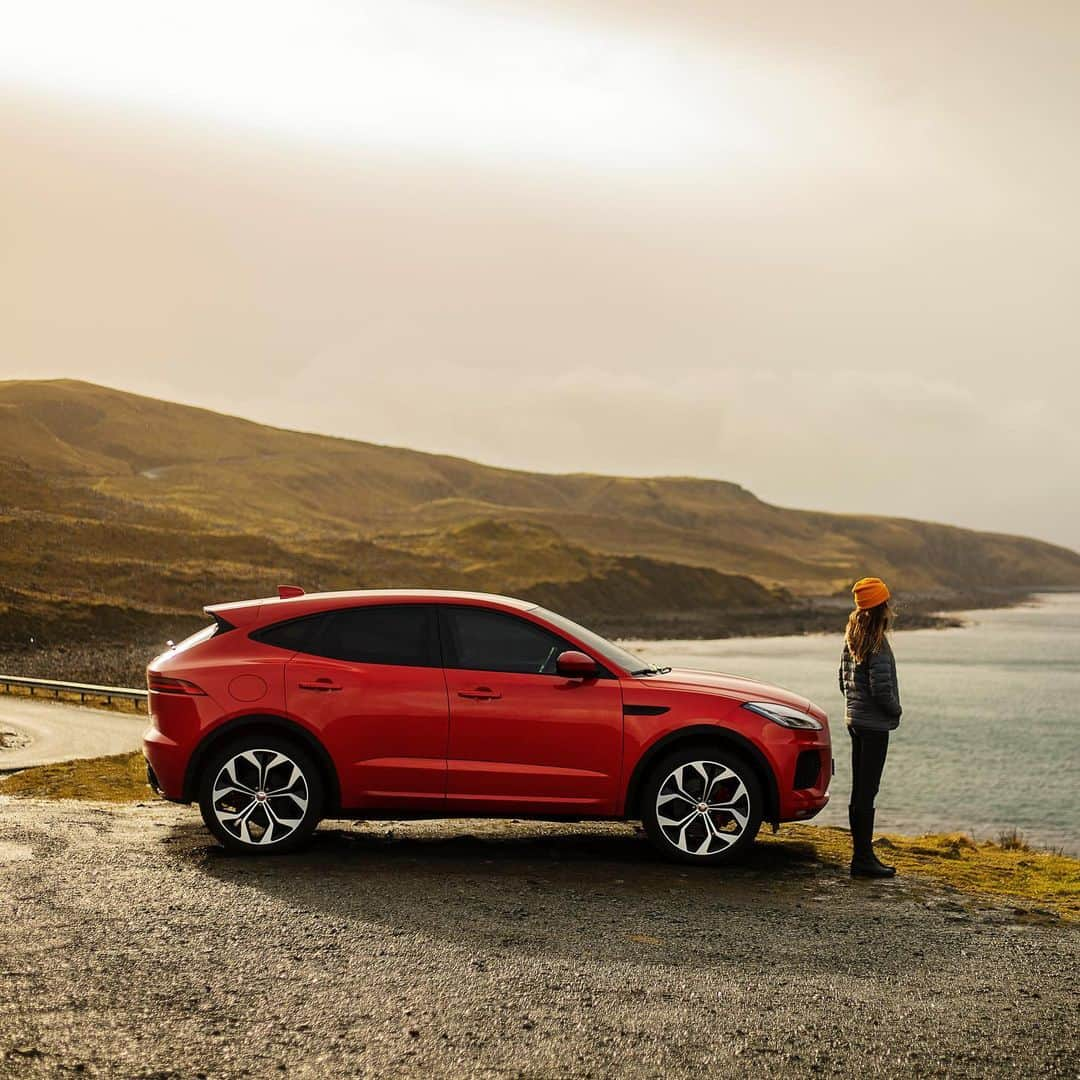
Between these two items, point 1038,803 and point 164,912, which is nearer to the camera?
point 164,912

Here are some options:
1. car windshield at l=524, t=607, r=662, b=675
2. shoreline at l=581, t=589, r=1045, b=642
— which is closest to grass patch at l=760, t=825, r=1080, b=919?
car windshield at l=524, t=607, r=662, b=675

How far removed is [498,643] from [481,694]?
1.46ft

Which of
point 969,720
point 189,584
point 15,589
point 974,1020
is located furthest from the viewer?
point 189,584

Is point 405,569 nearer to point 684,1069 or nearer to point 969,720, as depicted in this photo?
point 969,720

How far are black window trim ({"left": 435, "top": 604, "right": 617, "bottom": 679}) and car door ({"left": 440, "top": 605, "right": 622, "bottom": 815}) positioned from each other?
0.28 feet

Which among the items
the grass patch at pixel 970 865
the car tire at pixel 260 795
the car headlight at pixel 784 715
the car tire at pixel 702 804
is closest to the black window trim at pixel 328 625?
the car tire at pixel 260 795

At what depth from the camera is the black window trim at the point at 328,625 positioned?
30.0 ft

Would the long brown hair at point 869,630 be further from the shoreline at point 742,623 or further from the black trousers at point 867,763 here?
the shoreline at point 742,623

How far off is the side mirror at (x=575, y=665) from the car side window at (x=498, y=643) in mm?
273

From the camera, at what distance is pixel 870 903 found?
8219 mm

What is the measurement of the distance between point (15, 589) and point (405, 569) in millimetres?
62807

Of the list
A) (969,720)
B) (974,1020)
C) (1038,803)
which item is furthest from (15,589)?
(974,1020)

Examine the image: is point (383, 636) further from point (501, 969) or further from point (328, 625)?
point (501, 969)

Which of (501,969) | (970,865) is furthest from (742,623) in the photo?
(501,969)
